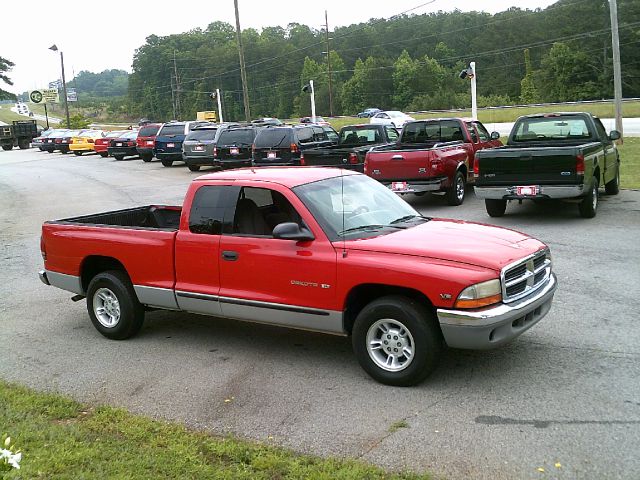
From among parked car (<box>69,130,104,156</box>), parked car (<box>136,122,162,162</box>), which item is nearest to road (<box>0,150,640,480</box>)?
parked car (<box>136,122,162,162</box>)

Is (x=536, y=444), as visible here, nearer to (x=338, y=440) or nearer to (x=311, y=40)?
(x=338, y=440)

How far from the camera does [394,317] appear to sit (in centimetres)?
529

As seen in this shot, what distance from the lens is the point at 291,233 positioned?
224 inches

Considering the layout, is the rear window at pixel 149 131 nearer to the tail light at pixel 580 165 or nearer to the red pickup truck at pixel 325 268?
the tail light at pixel 580 165

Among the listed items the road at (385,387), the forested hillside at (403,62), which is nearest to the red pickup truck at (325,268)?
the road at (385,387)

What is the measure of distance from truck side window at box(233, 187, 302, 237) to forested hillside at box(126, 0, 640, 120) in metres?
76.6

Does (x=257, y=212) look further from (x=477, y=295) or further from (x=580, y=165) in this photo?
(x=580, y=165)

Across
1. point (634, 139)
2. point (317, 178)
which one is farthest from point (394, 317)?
point (634, 139)

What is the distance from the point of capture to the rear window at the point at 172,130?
30447 mm

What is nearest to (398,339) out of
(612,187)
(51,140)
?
(612,187)

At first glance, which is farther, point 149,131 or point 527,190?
point 149,131

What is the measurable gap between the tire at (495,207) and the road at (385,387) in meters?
3.71

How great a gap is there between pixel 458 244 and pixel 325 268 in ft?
3.56

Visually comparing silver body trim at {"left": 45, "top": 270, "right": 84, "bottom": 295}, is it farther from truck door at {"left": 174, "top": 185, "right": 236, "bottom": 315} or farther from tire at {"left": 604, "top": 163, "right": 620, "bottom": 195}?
tire at {"left": 604, "top": 163, "right": 620, "bottom": 195}
